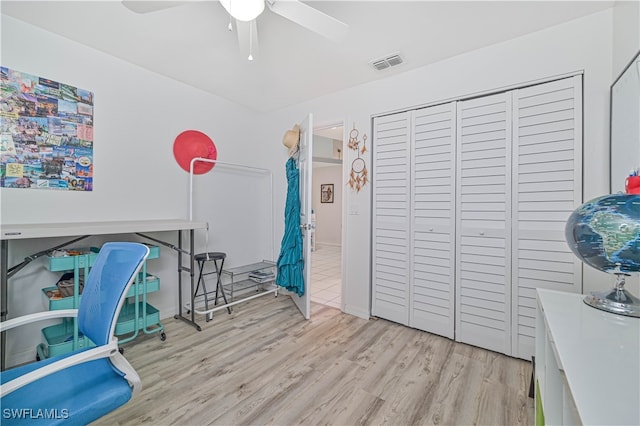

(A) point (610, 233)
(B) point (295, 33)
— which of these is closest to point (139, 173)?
(B) point (295, 33)

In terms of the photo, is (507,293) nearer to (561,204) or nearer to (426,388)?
(561,204)

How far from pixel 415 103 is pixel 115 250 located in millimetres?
2514

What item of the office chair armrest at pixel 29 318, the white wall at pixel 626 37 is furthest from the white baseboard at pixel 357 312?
the office chair armrest at pixel 29 318

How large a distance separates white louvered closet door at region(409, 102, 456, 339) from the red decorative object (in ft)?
7.23

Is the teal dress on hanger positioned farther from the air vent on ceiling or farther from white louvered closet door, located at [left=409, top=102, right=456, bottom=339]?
the air vent on ceiling

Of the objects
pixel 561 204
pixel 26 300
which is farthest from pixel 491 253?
pixel 26 300

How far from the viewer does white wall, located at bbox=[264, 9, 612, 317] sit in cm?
181

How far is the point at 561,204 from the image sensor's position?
193 centimetres

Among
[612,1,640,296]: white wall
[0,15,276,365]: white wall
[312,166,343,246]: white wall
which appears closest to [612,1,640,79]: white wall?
[612,1,640,296]: white wall

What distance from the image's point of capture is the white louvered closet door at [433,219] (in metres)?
2.39

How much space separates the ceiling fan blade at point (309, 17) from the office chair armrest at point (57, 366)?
1755 mm

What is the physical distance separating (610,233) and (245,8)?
6.00 ft

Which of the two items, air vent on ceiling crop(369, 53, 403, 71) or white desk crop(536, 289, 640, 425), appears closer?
white desk crop(536, 289, 640, 425)

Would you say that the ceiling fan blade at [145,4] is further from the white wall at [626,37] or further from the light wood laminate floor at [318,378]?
the white wall at [626,37]
